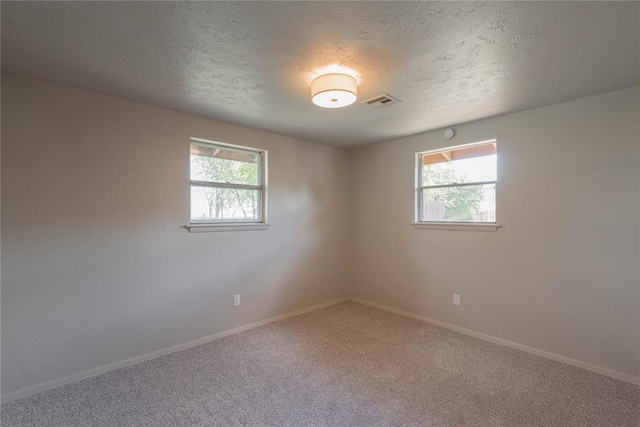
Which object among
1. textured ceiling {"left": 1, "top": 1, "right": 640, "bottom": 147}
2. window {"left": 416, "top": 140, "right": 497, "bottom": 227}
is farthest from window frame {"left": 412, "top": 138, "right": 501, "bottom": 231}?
textured ceiling {"left": 1, "top": 1, "right": 640, "bottom": 147}

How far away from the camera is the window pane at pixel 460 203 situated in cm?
318

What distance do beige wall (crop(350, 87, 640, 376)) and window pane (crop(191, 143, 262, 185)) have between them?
6.35 feet

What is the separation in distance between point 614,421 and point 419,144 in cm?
286

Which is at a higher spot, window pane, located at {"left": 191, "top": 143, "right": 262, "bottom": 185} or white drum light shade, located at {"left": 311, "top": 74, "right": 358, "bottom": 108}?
white drum light shade, located at {"left": 311, "top": 74, "right": 358, "bottom": 108}

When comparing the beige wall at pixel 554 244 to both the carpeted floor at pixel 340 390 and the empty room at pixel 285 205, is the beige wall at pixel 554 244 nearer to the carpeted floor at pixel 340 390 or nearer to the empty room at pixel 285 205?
the empty room at pixel 285 205

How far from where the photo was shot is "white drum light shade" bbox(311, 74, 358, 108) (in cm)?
202

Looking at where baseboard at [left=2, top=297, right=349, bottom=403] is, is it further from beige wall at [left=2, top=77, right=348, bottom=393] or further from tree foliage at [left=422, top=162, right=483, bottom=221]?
tree foliage at [left=422, top=162, right=483, bottom=221]

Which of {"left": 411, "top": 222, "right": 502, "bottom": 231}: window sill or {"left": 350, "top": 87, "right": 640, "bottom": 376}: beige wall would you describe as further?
{"left": 411, "top": 222, "right": 502, "bottom": 231}: window sill

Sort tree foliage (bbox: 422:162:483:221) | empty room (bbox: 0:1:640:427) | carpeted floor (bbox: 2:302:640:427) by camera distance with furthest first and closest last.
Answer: tree foliage (bbox: 422:162:483:221) → carpeted floor (bbox: 2:302:640:427) → empty room (bbox: 0:1:640:427)

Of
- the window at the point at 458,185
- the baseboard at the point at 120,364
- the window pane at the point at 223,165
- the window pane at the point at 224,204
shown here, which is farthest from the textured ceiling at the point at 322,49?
the baseboard at the point at 120,364

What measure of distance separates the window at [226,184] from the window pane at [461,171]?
2020 mm

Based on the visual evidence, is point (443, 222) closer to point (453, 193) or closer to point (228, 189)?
point (453, 193)

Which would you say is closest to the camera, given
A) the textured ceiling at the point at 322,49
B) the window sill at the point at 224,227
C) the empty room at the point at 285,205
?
the textured ceiling at the point at 322,49

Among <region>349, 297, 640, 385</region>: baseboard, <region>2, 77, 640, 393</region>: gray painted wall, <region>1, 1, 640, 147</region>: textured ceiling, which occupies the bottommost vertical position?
<region>349, 297, 640, 385</region>: baseboard
